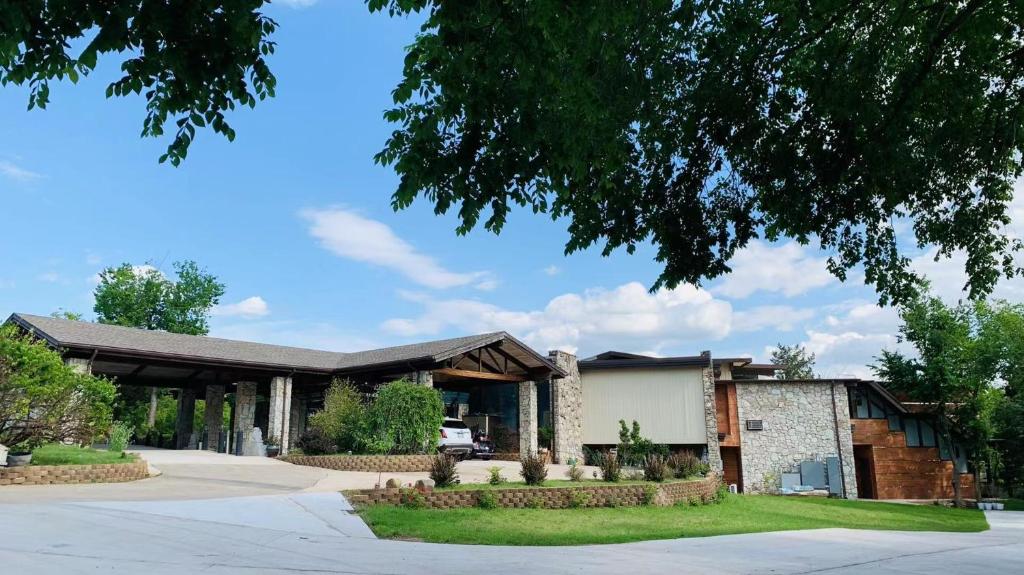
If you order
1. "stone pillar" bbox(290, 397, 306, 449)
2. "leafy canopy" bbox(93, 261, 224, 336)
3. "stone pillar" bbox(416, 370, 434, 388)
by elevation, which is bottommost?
"stone pillar" bbox(290, 397, 306, 449)

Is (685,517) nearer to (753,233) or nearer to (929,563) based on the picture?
(929,563)

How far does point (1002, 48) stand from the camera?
306 inches

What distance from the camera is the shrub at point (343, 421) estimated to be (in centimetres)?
1994

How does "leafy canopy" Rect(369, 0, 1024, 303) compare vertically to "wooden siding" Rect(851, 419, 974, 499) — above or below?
above

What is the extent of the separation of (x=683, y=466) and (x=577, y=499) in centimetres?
510

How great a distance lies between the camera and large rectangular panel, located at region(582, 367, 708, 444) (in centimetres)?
2498

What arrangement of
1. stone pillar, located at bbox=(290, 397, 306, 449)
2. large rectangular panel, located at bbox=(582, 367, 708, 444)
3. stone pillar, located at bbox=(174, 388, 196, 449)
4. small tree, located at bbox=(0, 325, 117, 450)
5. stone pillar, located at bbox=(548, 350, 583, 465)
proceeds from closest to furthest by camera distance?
small tree, located at bbox=(0, 325, 117, 450)
large rectangular panel, located at bbox=(582, 367, 708, 444)
stone pillar, located at bbox=(548, 350, 583, 465)
stone pillar, located at bbox=(174, 388, 196, 449)
stone pillar, located at bbox=(290, 397, 306, 449)

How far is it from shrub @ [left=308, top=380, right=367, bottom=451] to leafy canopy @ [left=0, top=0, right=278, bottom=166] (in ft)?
53.2

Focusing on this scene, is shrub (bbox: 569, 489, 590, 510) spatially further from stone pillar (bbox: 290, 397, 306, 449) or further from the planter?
stone pillar (bbox: 290, 397, 306, 449)

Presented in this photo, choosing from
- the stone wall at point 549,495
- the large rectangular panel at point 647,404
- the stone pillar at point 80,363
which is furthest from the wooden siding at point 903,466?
the stone pillar at point 80,363

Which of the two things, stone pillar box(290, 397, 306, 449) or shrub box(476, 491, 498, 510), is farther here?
stone pillar box(290, 397, 306, 449)

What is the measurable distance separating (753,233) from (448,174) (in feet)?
17.4

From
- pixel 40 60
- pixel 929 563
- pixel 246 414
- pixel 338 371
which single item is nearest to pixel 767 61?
pixel 929 563

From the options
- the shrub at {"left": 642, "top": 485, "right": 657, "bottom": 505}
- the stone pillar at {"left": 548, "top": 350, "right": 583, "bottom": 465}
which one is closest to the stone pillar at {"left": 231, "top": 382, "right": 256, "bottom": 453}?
the stone pillar at {"left": 548, "top": 350, "right": 583, "bottom": 465}
